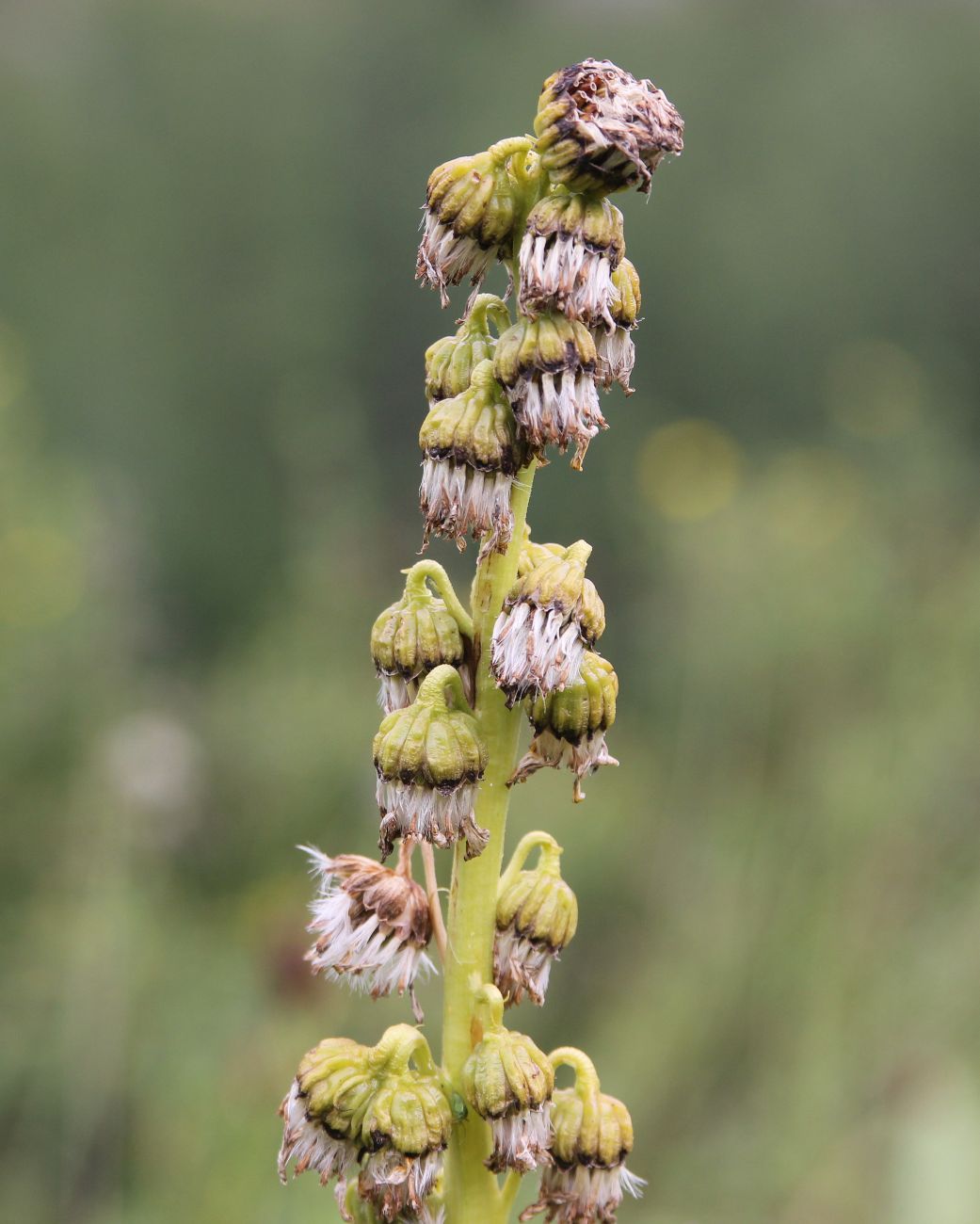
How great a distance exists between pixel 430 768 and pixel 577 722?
0.21 meters

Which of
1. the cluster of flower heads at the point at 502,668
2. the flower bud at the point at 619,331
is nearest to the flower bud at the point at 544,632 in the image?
the cluster of flower heads at the point at 502,668

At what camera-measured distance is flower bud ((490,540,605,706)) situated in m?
1.65

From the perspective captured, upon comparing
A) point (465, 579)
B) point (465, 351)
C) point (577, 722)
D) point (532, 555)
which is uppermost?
point (465, 579)

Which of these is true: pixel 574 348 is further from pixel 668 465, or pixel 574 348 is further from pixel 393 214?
pixel 393 214

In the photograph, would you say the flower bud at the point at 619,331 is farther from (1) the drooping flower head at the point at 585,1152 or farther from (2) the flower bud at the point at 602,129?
(1) the drooping flower head at the point at 585,1152

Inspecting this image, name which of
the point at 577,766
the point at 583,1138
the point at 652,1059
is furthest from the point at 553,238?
the point at 652,1059

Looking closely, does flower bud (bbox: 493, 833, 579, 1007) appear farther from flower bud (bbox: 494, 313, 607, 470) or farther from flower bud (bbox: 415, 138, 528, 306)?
flower bud (bbox: 415, 138, 528, 306)

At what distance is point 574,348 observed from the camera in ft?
5.34

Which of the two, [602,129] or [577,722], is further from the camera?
[577,722]

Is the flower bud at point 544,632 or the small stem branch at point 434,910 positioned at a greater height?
the flower bud at point 544,632

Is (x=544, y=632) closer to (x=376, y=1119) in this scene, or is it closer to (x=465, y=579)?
(x=376, y=1119)

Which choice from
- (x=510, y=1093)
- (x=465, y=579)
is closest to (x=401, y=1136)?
(x=510, y=1093)

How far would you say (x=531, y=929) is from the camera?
180 cm

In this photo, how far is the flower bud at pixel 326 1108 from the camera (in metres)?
1.74
